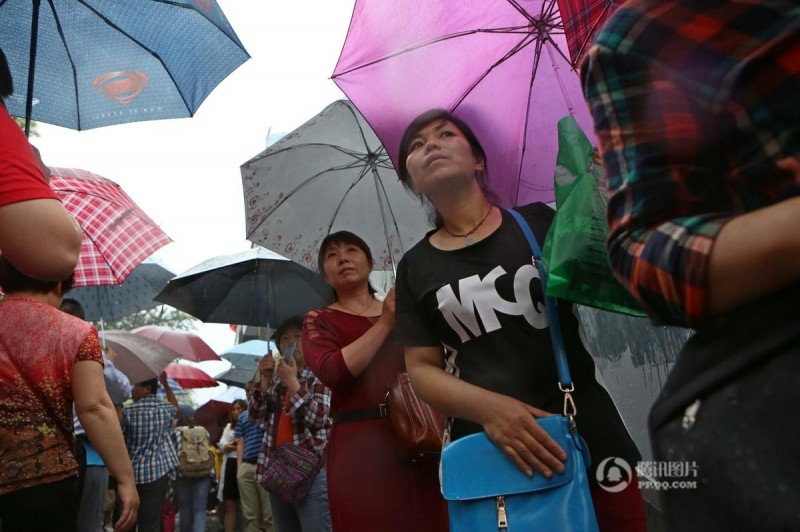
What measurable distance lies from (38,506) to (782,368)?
2538 millimetres

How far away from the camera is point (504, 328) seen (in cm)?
225

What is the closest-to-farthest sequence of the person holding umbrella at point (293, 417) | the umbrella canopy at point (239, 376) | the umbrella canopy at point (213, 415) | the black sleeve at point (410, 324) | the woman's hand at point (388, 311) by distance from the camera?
the black sleeve at point (410, 324) < the woman's hand at point (388, 311) < the person holding umbrella at point (293, 417) < the umbrella canopy at point (239, 376) < the umbrella canopy at point (213, 415)

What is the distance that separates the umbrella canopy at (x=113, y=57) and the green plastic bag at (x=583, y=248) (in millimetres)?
2399

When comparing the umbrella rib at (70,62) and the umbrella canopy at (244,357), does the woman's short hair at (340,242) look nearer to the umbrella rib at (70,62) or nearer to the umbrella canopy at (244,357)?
the umbrella rib at (70,62)

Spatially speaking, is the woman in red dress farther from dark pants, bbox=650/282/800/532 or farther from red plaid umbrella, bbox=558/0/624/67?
dark pants, bbox=650/282/800/532

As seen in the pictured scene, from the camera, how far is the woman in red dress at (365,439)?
3.18m

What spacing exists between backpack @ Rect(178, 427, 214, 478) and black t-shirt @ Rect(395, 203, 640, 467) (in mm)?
8197

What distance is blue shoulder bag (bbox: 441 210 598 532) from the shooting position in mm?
1900

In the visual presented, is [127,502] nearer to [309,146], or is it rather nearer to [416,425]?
[416,425]

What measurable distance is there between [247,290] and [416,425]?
3764 millimetres

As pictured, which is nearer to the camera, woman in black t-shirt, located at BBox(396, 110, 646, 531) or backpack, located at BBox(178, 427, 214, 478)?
woman in black t-shirt, located at BBox(396, 110, 646, 531)

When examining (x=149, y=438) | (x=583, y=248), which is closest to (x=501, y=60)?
(x=583, y=248)

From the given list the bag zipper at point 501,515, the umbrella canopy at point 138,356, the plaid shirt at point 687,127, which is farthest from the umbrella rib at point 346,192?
the umbrella canopy at point 138,356

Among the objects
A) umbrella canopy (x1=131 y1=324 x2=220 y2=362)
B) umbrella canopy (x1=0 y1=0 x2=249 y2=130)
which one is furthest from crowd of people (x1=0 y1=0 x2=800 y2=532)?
umbrella canopy (x1=131 y1=324 x2=220 y2=362)
